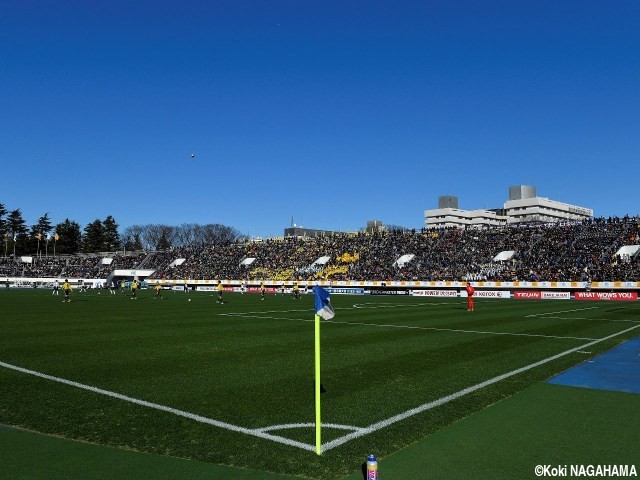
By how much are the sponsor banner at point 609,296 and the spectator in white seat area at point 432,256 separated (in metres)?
1.65

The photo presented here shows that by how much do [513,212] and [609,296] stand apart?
124627mm

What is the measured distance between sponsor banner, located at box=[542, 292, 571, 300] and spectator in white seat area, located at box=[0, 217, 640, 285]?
179 centimetres

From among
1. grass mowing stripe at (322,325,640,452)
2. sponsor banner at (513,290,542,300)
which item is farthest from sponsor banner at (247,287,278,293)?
grass mowing stripe at (322,325,640,452)

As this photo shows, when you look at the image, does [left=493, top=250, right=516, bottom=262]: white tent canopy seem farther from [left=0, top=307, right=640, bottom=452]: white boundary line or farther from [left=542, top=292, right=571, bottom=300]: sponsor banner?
[left=0, top=307, right=640, bottom=452]: white boundary line

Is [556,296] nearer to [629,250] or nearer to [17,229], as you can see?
[629,250]

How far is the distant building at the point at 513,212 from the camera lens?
16438 centimetres

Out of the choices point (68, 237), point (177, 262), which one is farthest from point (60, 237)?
point (177, 262)

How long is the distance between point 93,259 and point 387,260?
212ft

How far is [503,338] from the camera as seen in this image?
1805 cm

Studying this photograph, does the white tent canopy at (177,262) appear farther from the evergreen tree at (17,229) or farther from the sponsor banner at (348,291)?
the evergreen tree at (17,229)

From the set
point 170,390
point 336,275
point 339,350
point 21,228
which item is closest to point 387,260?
point 336,275

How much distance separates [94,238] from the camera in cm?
14725

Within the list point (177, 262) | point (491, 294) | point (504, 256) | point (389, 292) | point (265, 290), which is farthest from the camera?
point (177, 262)

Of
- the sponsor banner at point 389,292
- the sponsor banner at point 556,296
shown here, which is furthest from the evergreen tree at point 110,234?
the sponsor banner at point 556,296
